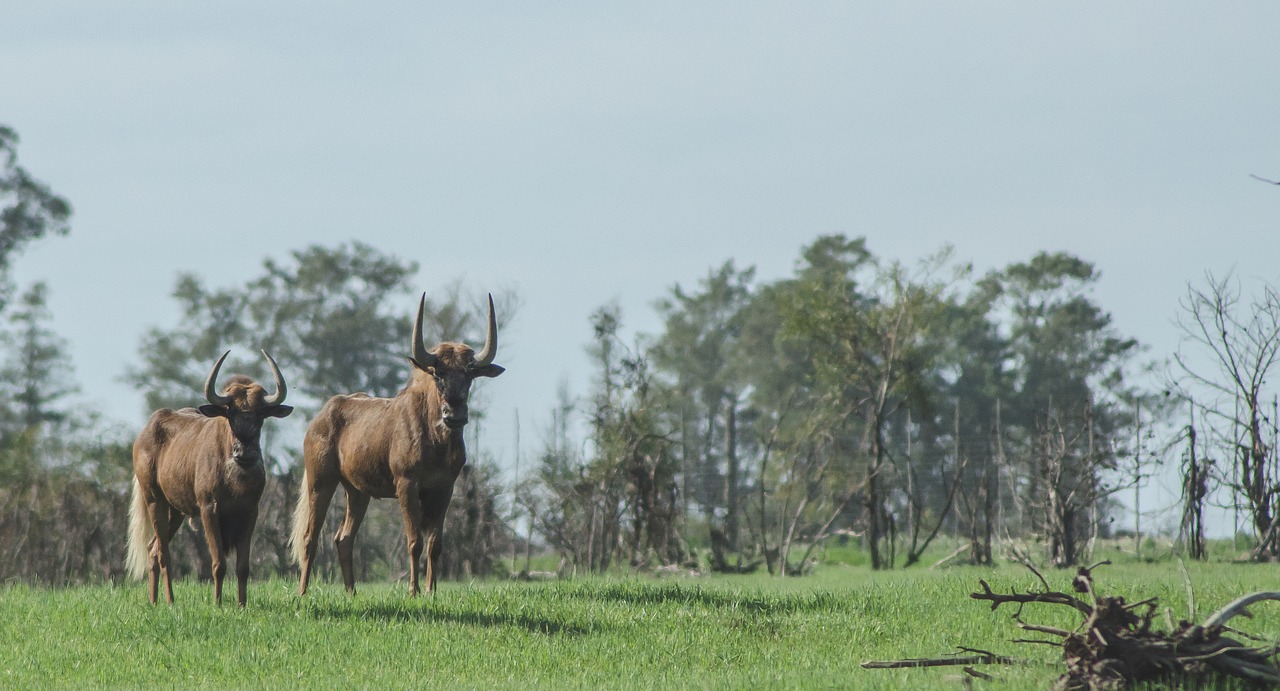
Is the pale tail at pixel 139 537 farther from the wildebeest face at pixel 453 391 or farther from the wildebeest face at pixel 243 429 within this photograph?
the wildebeest face at pixel 453 391

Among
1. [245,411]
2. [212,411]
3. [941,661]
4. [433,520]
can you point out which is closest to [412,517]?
[433,520]

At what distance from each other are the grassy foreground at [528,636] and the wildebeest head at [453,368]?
1619 mm

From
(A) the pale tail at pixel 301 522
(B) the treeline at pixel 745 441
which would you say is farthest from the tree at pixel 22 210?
(A) the pale tail at pixel 301 522

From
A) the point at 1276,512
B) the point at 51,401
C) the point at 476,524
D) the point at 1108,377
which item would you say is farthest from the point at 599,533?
the point at 51,401

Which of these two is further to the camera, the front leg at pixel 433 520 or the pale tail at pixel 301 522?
the pale tail at pixel 301 522

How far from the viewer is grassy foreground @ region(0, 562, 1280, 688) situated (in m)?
8.90

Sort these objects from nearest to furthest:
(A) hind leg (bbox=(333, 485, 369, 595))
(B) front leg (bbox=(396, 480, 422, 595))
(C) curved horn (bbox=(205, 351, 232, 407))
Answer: (C) curved horn (bbox=(205, 351, 232, 407)) → (B) front leg (bbox=(396, 480, 422, 595)) → (A) hind leg (bbox=(333, 485, 369, 595))

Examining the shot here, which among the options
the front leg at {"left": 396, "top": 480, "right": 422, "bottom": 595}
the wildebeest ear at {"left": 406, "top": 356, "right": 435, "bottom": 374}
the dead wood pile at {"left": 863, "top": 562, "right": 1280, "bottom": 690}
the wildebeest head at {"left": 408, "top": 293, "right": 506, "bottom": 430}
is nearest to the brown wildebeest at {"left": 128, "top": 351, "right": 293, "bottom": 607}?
the wildebeest ear at {"left": 406, "top": 356, "right": 435, "bottom": 374}

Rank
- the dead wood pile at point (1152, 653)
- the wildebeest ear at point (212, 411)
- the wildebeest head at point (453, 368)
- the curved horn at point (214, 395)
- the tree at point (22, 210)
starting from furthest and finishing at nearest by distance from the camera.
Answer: the tree at point (22, 210) < the wildebeest head at point (453, 368) < the wildebeest ear at point (212, 411) < the curved horn at point (214, 395) < the dead wood pile at point (1152, 653)

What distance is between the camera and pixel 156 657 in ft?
31.4

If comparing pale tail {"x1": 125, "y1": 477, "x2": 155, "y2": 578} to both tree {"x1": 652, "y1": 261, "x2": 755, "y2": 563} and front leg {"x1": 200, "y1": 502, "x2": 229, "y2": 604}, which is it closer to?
front leg {"x1": 200, "y1": 502, "x2": 229, "y2": 604}

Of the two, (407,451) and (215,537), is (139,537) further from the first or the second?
(407,451)

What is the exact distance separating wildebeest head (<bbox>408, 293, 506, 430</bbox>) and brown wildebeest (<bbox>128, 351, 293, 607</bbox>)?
4.14 ft

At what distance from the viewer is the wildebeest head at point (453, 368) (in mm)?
11969
